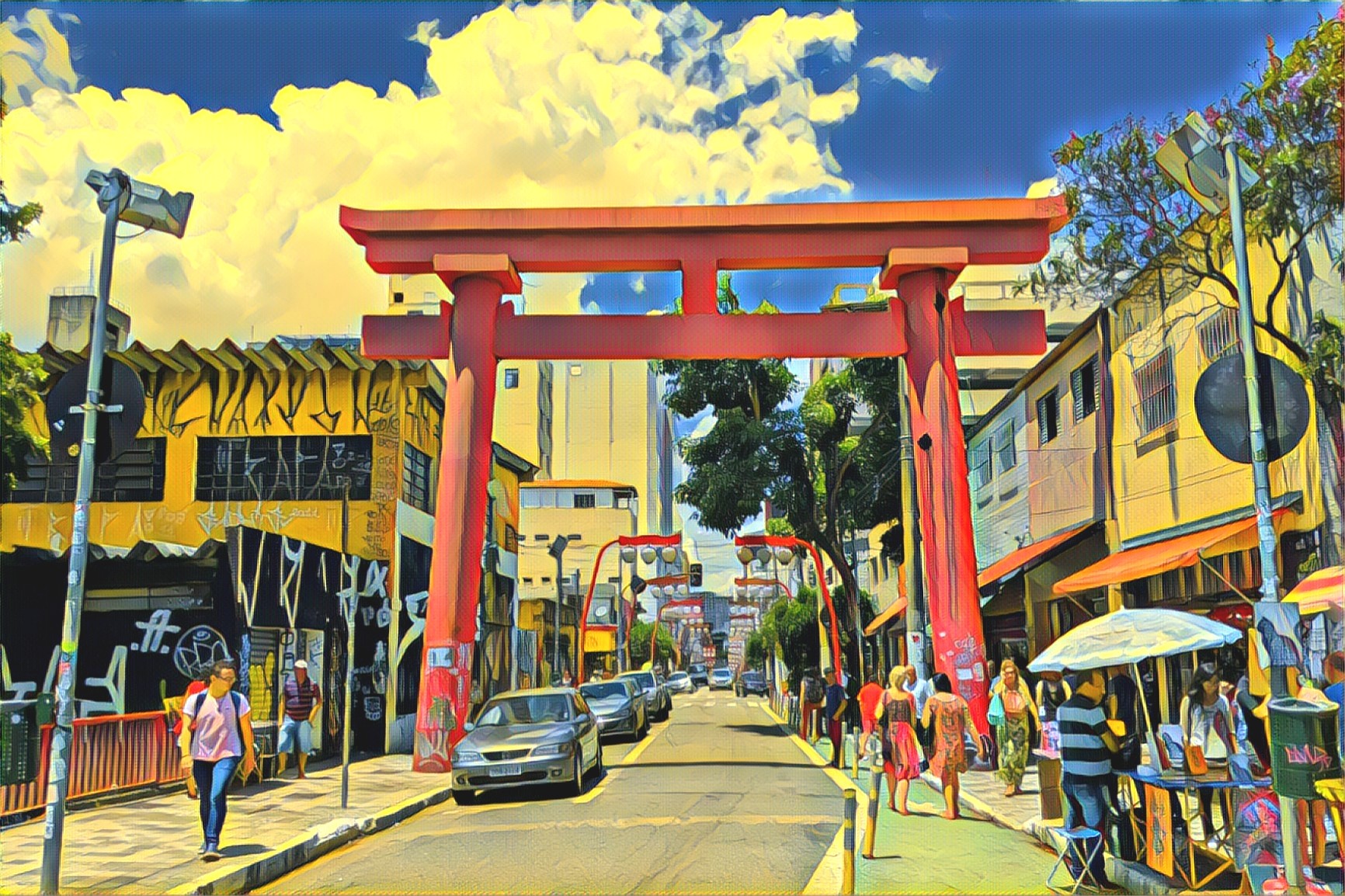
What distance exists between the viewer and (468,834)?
12.7 m

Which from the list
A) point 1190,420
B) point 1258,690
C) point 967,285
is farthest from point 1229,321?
point 967,285

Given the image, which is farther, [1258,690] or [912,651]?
[912,651]

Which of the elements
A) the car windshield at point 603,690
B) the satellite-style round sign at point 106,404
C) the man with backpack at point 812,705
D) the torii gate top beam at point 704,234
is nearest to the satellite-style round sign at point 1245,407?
the satellite-style round sign at point 106,404

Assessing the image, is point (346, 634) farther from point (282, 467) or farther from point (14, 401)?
point (14, 401)

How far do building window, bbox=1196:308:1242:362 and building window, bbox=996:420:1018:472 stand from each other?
10.6 meters

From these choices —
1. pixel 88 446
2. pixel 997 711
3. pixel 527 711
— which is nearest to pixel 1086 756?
pixel 997 711

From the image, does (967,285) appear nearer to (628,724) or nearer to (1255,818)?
(628,724)

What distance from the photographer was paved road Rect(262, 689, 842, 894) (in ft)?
31.6

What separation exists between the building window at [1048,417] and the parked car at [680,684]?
59.4m

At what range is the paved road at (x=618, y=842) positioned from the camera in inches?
379

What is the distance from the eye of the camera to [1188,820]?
9.27 meters

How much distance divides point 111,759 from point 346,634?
30.5 feet

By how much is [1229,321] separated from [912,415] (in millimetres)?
5369

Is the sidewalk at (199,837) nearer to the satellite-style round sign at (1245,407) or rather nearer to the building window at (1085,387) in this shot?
the satellite-style round sign at (1245,407)
